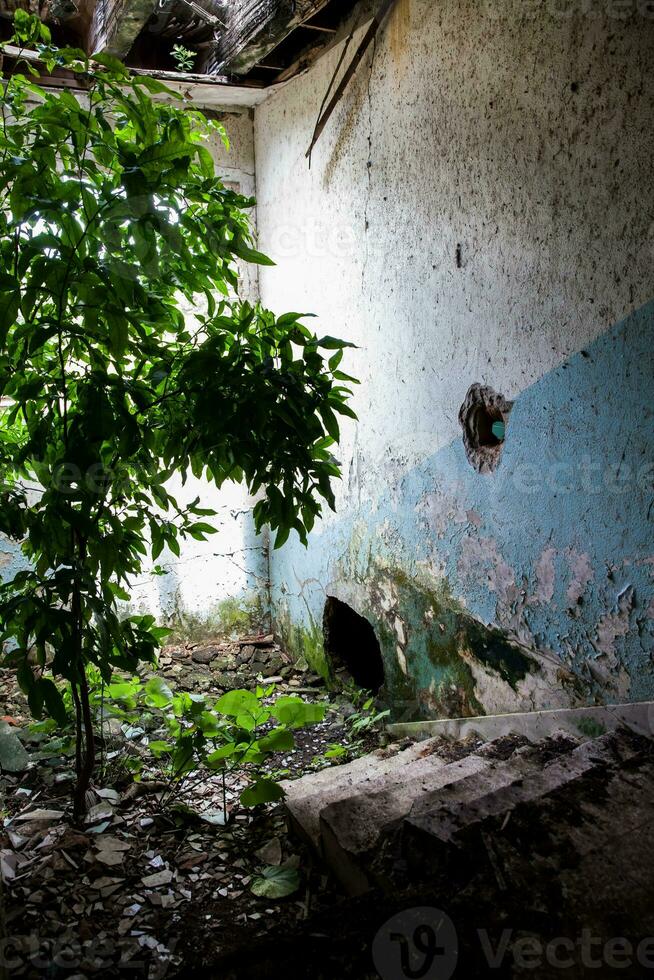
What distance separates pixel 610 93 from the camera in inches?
84.0

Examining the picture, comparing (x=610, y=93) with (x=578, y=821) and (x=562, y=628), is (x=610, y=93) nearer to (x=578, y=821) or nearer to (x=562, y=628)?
(x=562, y=628)

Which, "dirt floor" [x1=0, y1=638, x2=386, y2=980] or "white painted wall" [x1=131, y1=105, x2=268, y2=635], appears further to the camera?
"white painted wall" [x1=131, y1=105, x2=268, y2=635]

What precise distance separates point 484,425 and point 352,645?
215 cm

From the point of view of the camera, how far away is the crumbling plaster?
86.1 inches

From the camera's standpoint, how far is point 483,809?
1.86m

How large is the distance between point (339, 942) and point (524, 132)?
8.00 ft

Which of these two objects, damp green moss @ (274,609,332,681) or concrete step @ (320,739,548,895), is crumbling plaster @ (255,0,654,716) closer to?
concrete step @ (320,739,548,895)

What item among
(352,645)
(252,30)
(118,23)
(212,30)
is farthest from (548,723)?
(212,30)

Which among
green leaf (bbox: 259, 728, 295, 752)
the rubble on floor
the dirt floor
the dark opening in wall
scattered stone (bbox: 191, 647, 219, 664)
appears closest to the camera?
the rubble on floor

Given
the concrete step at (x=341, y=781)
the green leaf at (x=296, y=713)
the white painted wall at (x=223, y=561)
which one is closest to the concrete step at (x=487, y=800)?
the concrete step at (x=341, y=781)

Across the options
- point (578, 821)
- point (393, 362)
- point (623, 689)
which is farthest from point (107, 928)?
point (393, 362)

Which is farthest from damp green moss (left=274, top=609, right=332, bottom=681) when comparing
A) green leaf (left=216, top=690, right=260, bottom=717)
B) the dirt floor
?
green leaf (left=216, top=690, right=260, bottom=717)

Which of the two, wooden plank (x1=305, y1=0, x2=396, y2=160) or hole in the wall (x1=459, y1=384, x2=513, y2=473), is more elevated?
wooden plank (x1=305, y1=0, x2=396, y2=160)

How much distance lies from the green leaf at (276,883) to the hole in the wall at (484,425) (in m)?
1.57
